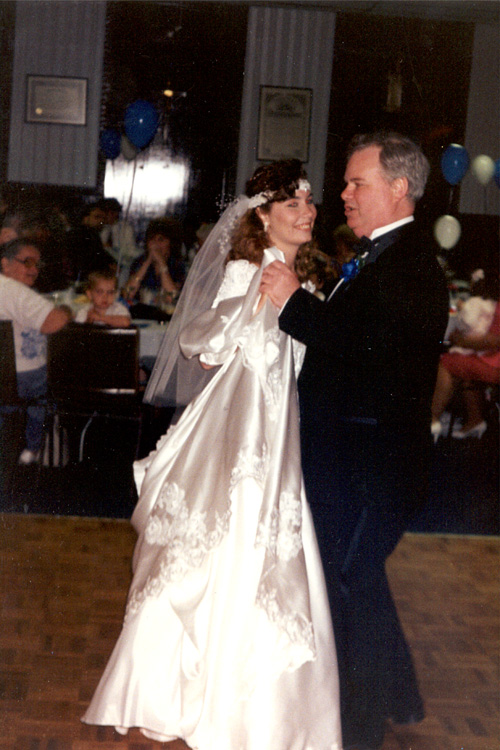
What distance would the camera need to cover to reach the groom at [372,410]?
216 centimetres

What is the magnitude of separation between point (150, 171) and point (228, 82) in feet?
4.03

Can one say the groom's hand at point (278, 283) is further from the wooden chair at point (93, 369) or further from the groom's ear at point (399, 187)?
the wooden chair at point (93, 369)

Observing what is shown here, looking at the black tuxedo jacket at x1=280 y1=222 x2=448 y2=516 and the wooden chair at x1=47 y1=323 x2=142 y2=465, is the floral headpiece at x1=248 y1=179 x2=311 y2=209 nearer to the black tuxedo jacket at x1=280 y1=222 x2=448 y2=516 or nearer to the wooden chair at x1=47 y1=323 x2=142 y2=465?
the black tuxedo jacket at x1=280 y1=222 x2=448 y2=516

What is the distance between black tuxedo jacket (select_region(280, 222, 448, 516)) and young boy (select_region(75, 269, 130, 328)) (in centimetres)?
285

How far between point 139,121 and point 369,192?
423 cm

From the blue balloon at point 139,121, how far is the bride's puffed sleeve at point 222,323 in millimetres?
4053

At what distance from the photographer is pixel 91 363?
14.3 ft

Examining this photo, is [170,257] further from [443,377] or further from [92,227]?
[443,377]

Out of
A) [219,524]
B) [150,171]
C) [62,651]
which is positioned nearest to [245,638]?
[219,524]

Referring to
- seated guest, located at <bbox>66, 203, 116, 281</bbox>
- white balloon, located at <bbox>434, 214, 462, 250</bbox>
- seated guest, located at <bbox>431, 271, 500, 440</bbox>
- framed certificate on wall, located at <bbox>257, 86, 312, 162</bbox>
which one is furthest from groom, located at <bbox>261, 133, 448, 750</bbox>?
white balloon, located at <bbox>434, 214, 462, 250</bbox>

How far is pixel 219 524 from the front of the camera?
7.04 feet

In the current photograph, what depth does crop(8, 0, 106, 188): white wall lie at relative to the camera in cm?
754

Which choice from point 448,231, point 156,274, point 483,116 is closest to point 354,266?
point 156,274

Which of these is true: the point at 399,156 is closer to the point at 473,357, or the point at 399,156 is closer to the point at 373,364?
the point at 373,364
